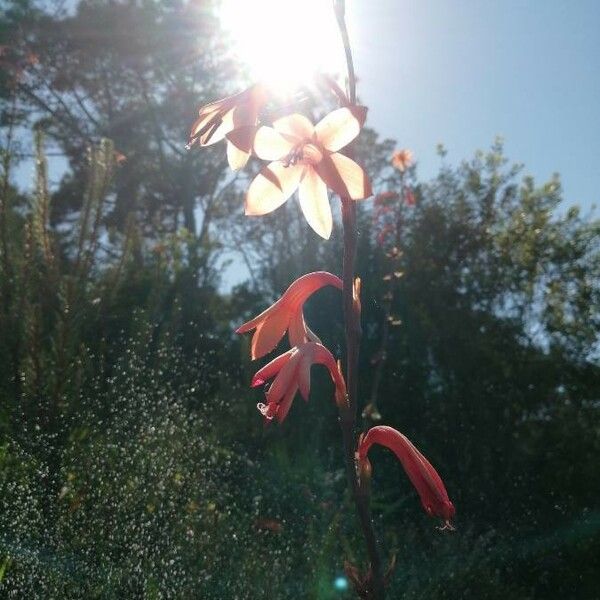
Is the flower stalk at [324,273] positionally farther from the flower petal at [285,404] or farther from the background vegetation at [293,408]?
the background vegetation at [293,408]

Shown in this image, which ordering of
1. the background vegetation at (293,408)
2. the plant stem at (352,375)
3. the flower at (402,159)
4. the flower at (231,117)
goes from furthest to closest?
the flower at (402,159)
the background vegetation at (293,408)
the flower at (231,117)
the plant stem at (352,375)

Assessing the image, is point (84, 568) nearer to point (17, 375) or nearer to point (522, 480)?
point (17, 375)

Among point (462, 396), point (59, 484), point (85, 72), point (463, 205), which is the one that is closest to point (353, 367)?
point (59, 484)

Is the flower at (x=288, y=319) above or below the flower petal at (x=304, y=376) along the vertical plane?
above

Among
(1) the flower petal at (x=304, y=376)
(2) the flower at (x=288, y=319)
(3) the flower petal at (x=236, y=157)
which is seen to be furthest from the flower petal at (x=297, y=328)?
(3) the flower petal at (x=236, y=157)

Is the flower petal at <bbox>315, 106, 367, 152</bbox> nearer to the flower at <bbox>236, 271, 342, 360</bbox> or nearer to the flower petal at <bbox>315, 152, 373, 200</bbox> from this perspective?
the flower petal at <bbox>315, 152, 373, 200</bbox>

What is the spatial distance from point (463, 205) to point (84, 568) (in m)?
4.84

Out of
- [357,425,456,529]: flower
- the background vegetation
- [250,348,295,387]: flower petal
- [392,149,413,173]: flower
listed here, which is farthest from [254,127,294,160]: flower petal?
[392,149,413,173]: flower

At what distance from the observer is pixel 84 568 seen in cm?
235

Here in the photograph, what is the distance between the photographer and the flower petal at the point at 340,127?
973 millimetres

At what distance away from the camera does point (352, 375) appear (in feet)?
3.17

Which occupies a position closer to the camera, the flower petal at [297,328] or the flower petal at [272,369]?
the flower petal at [272,369]

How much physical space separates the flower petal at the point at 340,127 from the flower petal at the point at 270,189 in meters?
0.09

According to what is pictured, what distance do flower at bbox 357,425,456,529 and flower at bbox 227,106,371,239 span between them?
0.34m
